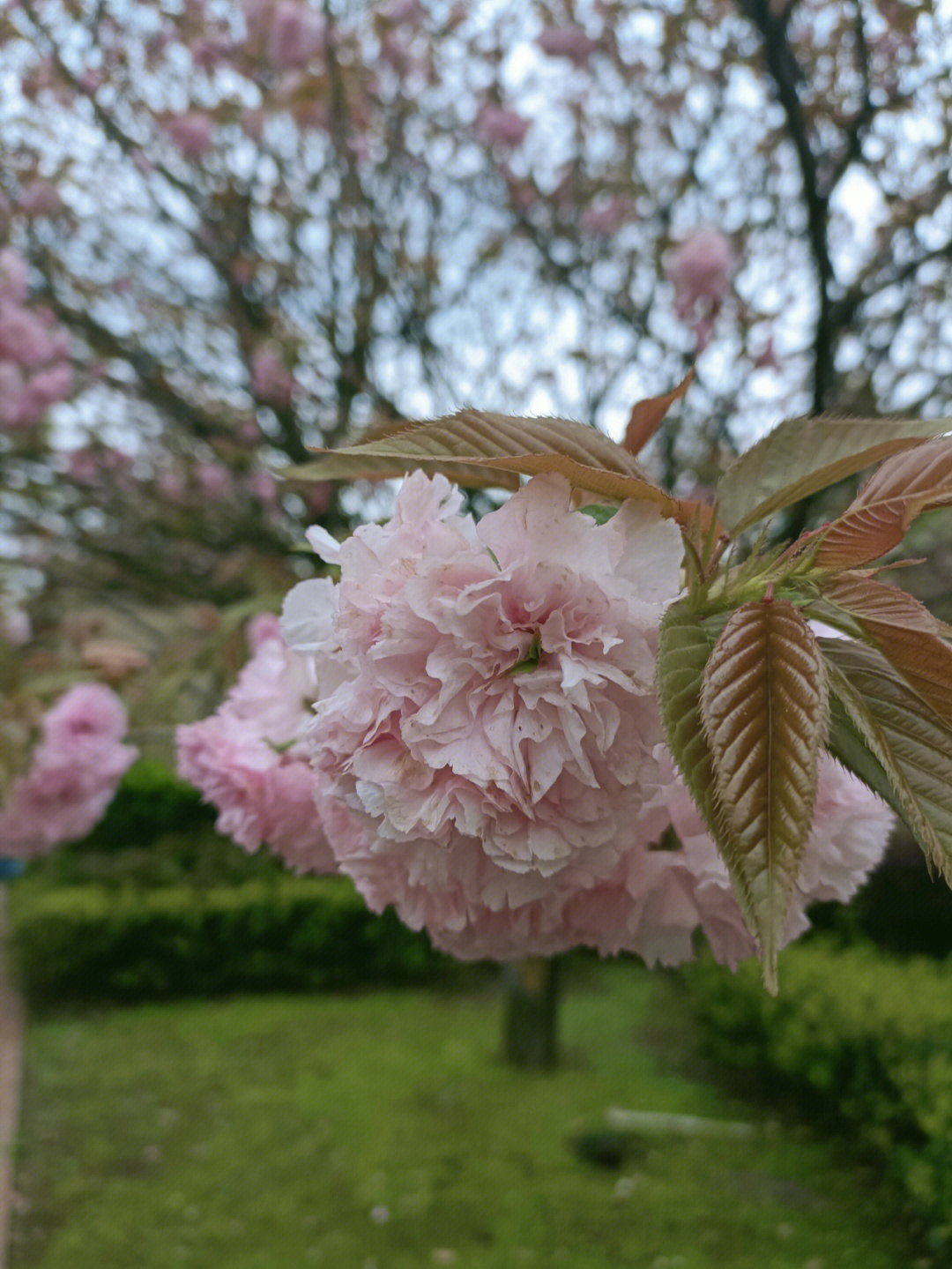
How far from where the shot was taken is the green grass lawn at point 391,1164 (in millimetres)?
2934

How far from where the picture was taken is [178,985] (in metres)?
5.15

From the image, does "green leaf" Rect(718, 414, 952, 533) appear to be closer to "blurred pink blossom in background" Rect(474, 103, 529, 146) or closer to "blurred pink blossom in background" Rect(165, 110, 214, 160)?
"blurred pink blossom in background" Rect(165, 110, 214, 160)

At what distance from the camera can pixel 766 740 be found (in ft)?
1.38

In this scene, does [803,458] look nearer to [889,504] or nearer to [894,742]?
[889,504]

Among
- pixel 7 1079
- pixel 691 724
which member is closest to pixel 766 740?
pixel 691 724

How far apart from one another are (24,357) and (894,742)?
2.60 meters

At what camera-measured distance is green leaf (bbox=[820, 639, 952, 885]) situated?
16.4 inches

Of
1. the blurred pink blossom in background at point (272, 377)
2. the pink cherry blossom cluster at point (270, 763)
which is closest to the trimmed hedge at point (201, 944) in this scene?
the blurred pink blossom in background at point (272, 377)

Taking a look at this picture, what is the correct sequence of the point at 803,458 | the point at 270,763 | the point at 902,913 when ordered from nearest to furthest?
1. the point at 803,458
2. the point at 270,763
3. the point at 902,913

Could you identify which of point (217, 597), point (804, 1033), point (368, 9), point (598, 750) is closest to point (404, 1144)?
point (804, 1033)

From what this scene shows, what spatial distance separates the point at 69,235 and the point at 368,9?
121cm

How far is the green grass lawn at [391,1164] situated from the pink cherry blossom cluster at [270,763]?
8.66ft

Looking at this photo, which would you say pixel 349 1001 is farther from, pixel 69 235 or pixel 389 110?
pixel 389 110

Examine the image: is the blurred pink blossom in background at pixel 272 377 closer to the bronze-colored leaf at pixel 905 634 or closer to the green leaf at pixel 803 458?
the green leaf at pixel 803 458
